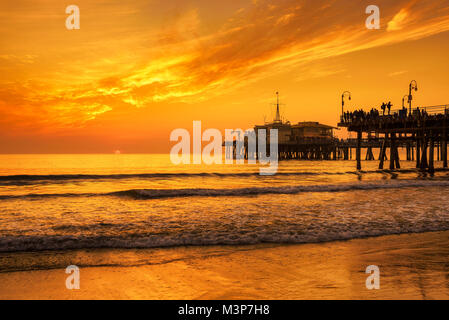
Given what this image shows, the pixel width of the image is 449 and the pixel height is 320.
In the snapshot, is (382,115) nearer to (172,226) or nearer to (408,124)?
(408,124)

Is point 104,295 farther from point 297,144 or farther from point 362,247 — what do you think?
point 297,144

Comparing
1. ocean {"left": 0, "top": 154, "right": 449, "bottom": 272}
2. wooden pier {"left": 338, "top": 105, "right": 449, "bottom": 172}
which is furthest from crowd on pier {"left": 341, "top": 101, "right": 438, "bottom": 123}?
ocean {"left": 0, "top": 154, "right": 449, "bottom": 272}

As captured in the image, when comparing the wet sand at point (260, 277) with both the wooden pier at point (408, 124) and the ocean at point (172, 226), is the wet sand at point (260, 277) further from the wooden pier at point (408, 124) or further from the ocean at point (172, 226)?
the wooden pier at point (408, 124)

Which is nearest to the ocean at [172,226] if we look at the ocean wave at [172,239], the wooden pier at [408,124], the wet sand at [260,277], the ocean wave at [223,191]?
the ocean wave at [172,239]

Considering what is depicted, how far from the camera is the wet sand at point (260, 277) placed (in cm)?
512

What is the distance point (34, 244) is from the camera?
8.36 m

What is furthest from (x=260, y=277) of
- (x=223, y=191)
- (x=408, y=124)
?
(x=408, y=124)

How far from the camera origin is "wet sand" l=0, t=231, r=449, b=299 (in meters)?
5.12

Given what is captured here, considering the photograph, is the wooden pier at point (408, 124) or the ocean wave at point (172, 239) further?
the wooden pier at point (408, 124)

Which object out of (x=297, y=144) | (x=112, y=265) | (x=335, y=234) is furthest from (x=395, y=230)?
(x=297, y=144)

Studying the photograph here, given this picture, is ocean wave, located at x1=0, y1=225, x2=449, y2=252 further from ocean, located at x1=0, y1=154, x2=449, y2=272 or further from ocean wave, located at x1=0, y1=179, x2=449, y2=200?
ocean wave, located at x1=0, y1=179, x2=449, y2=200

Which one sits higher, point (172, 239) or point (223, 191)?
point (172, 239)

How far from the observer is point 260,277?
5.82 metres
